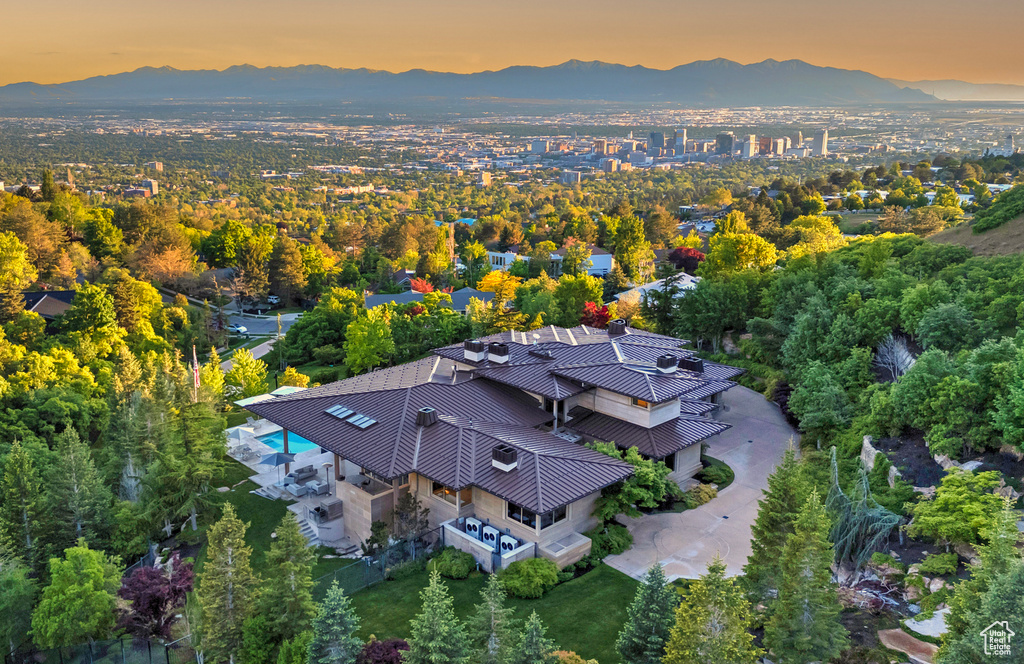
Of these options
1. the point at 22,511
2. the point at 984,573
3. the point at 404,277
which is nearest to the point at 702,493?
the point at 984,573

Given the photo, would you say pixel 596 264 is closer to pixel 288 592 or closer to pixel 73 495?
pixel 73 495

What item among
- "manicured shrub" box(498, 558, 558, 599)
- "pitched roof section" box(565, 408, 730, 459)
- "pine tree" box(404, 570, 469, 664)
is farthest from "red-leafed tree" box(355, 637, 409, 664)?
"pitched roof section" box(565, 408, 730, 459)

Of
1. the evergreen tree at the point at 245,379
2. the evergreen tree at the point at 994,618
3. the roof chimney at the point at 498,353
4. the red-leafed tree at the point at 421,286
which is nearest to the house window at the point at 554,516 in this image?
the roof chimney at the point at 498,353

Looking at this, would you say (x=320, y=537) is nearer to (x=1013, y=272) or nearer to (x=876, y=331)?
(x=876, y=331)

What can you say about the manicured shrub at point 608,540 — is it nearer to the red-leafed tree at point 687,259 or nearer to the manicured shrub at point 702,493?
the manicured shrub at point 702,493

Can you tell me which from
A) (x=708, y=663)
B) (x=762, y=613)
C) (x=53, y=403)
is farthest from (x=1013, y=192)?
(x=53, y=403)

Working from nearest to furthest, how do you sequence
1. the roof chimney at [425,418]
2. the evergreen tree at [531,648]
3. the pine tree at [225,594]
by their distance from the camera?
the evergreen tree at [531,648] < the pine tree at [225,594] < the roof chimney at [425,418]

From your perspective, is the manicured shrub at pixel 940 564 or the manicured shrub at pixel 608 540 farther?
the manicured shrub at pixel 608 540
